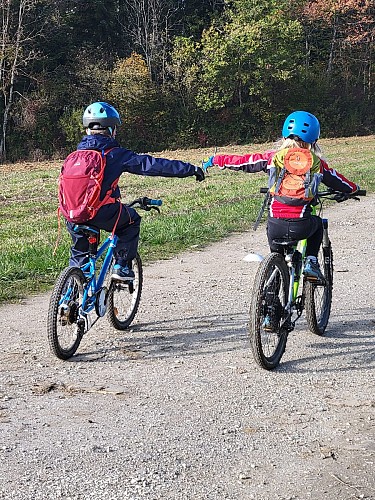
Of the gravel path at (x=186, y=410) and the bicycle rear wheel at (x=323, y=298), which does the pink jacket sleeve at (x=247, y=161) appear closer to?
the bicycle rear wheel at (x=323, y=298)

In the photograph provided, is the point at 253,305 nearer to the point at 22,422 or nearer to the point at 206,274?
the point at 22,422

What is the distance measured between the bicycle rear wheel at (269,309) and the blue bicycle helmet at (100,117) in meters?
1.57

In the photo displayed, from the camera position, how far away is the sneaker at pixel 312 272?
19.5ft

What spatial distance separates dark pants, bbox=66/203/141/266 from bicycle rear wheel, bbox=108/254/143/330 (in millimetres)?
310

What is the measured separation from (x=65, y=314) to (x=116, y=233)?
865 millimetres

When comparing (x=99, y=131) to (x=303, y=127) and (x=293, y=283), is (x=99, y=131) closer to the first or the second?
(x=303, y=127)

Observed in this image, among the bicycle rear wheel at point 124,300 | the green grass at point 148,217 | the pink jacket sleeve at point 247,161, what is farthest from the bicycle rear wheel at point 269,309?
the green grass at point 148,217

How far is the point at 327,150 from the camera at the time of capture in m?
37.0

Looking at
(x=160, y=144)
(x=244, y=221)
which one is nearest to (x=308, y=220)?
(x=244, y=221)

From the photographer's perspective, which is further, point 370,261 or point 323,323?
point 370,261

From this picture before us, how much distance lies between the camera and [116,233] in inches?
238

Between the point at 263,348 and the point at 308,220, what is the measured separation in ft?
3.37

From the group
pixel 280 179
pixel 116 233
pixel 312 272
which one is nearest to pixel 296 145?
pixel 280 179

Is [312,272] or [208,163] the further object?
[312,272]
